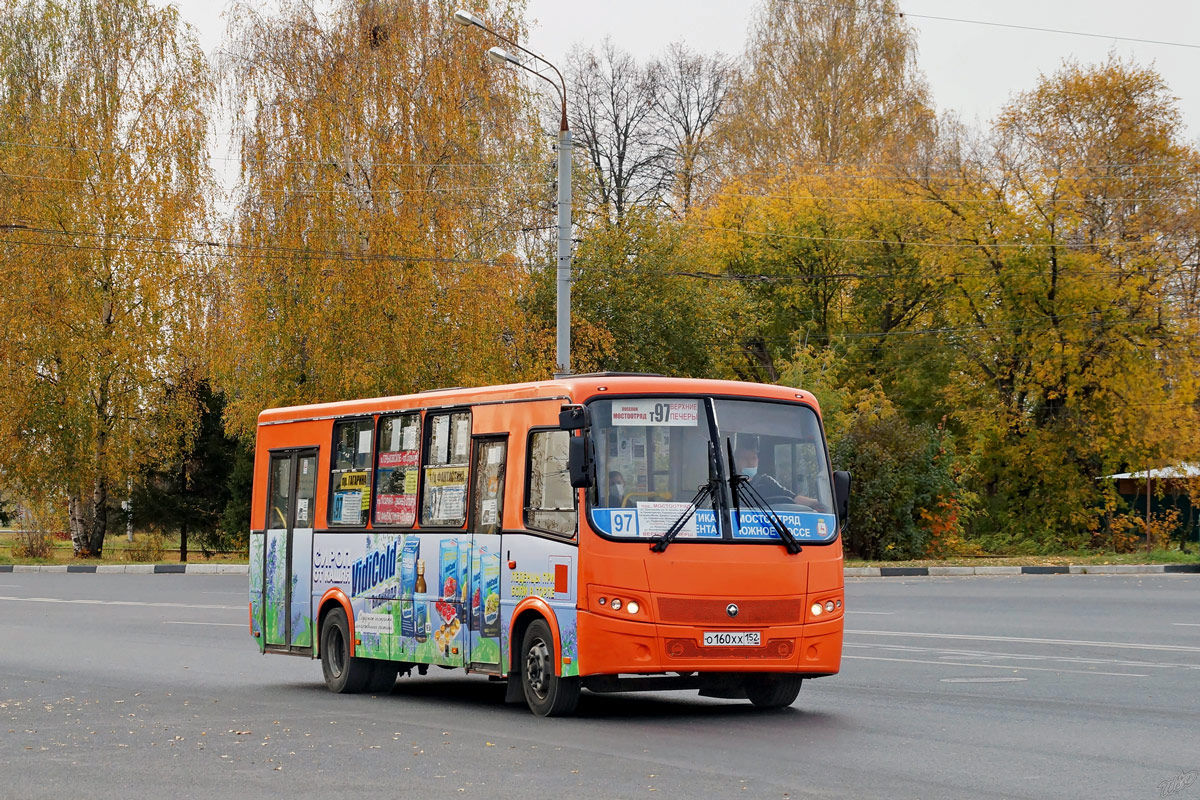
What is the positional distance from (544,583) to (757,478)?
185 centimetres

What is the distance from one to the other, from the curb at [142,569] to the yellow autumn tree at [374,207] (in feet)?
12.0

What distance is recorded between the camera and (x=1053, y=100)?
172ft

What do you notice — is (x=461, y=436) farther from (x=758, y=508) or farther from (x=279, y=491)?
(x=279, y=491)

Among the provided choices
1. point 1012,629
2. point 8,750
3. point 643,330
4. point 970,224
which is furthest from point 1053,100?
point 8,750

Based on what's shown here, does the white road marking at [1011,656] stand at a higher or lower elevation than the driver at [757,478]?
lower

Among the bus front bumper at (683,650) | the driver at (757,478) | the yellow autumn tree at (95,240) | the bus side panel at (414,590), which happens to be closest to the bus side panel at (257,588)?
the bus side panel at (414,590)

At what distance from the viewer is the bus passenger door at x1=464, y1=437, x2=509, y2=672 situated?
1336 cm

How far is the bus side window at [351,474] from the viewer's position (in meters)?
15.5

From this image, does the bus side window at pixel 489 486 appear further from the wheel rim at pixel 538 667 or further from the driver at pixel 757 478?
the driver at pixel 757 478

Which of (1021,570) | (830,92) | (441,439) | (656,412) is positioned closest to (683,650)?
(656,412)

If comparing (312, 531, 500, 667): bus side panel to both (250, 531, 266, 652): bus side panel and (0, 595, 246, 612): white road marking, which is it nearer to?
(250, 531, 266, 652): bus side panel

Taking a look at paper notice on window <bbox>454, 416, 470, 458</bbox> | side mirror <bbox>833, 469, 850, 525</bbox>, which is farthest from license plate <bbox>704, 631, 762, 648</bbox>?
paper notice on window <bbox>454, 416, 470, 458</bbox>

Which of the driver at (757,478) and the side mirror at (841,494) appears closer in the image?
the driver at (757,478)

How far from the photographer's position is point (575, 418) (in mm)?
12383
